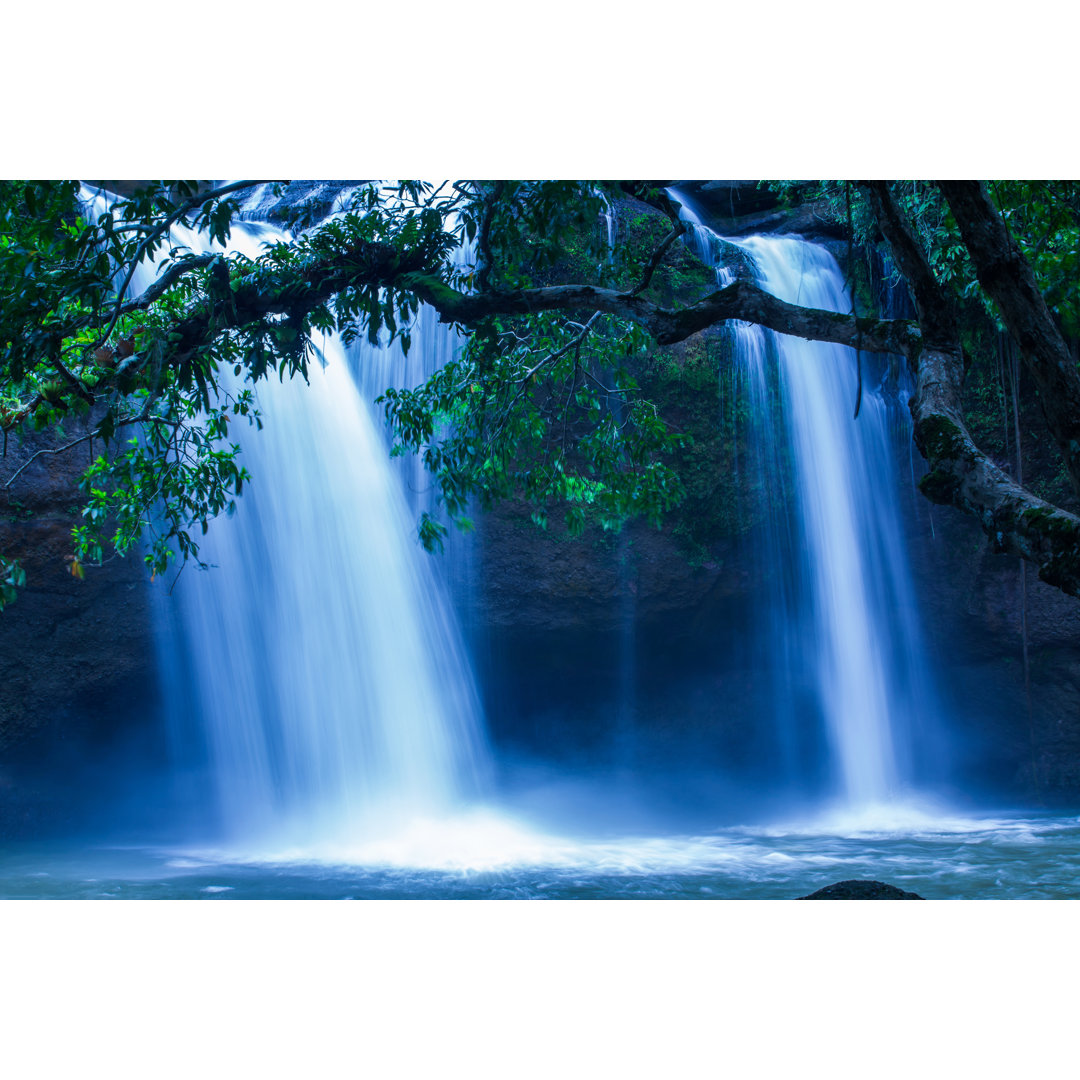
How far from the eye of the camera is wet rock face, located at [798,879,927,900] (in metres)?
3.42

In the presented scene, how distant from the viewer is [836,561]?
22.7ft

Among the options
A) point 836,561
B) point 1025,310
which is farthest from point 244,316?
point 836,561

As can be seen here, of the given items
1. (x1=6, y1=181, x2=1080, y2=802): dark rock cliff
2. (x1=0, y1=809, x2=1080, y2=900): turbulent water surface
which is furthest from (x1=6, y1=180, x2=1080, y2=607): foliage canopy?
(x1=6, y1=181, x2=1080, y2=802): dark rock cliff

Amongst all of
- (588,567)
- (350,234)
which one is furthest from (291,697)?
(350,234)

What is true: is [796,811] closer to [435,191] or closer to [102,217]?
[435,191]

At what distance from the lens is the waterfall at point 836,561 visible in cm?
691

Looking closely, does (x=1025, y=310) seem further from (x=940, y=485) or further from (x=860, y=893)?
(x=860, y=893)

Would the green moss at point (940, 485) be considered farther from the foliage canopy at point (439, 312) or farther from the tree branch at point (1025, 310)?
the tree branch at point (1025, 310)

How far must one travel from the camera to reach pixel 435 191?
138 inches

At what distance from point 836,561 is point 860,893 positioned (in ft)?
12.6

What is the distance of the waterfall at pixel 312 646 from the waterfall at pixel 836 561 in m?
2.85

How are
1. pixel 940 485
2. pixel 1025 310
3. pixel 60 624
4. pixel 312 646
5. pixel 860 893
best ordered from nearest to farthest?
pixel 940 485 < pixel 1025 310 < pixel 860 893 < pixel 60 624 < pixel 312 646

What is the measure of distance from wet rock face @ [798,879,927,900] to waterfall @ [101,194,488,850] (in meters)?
3.26

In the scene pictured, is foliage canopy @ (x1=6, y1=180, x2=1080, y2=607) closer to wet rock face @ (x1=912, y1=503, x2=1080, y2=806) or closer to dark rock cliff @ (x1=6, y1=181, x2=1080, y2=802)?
dark rock cliff @ (x1=6, y1=181, x2=1080, y2=802)
